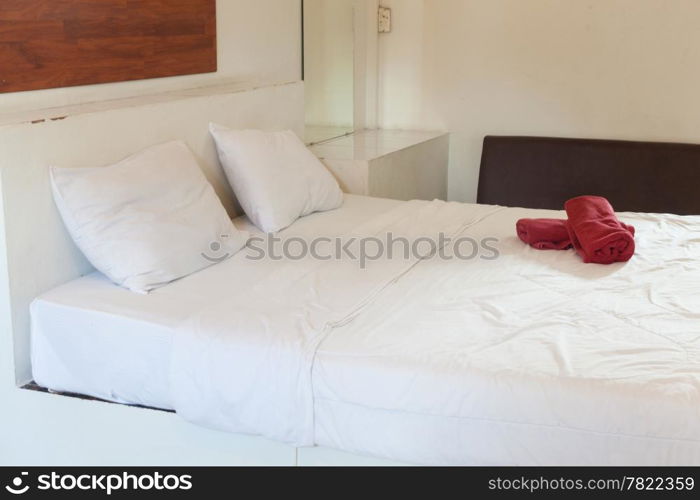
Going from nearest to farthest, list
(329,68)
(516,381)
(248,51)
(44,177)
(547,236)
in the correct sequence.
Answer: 1. (516,381)
2. (44,177)
3. (547,236)
4. (248,51)
5. (329,68)

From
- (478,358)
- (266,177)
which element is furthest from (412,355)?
(266,177)

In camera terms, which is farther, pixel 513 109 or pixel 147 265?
pixel 513 109

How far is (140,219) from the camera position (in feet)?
7.77

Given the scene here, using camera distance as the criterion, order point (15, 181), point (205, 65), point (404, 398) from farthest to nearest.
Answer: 1. point (205, 65)
2. point (15, 181)
3. point (404, 398)

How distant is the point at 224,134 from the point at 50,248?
899mm

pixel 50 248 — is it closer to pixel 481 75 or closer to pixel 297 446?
pixel 297 446

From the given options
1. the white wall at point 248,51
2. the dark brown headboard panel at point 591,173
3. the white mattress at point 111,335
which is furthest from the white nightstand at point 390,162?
the white mattress at point 111,335

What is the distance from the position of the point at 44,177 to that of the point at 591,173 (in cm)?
279

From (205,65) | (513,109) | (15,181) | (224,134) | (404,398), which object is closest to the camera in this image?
(404,398)

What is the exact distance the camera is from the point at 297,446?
1945 millimetres

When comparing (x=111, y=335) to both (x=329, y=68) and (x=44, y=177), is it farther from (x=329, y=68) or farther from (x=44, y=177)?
(x=329, y=68)
